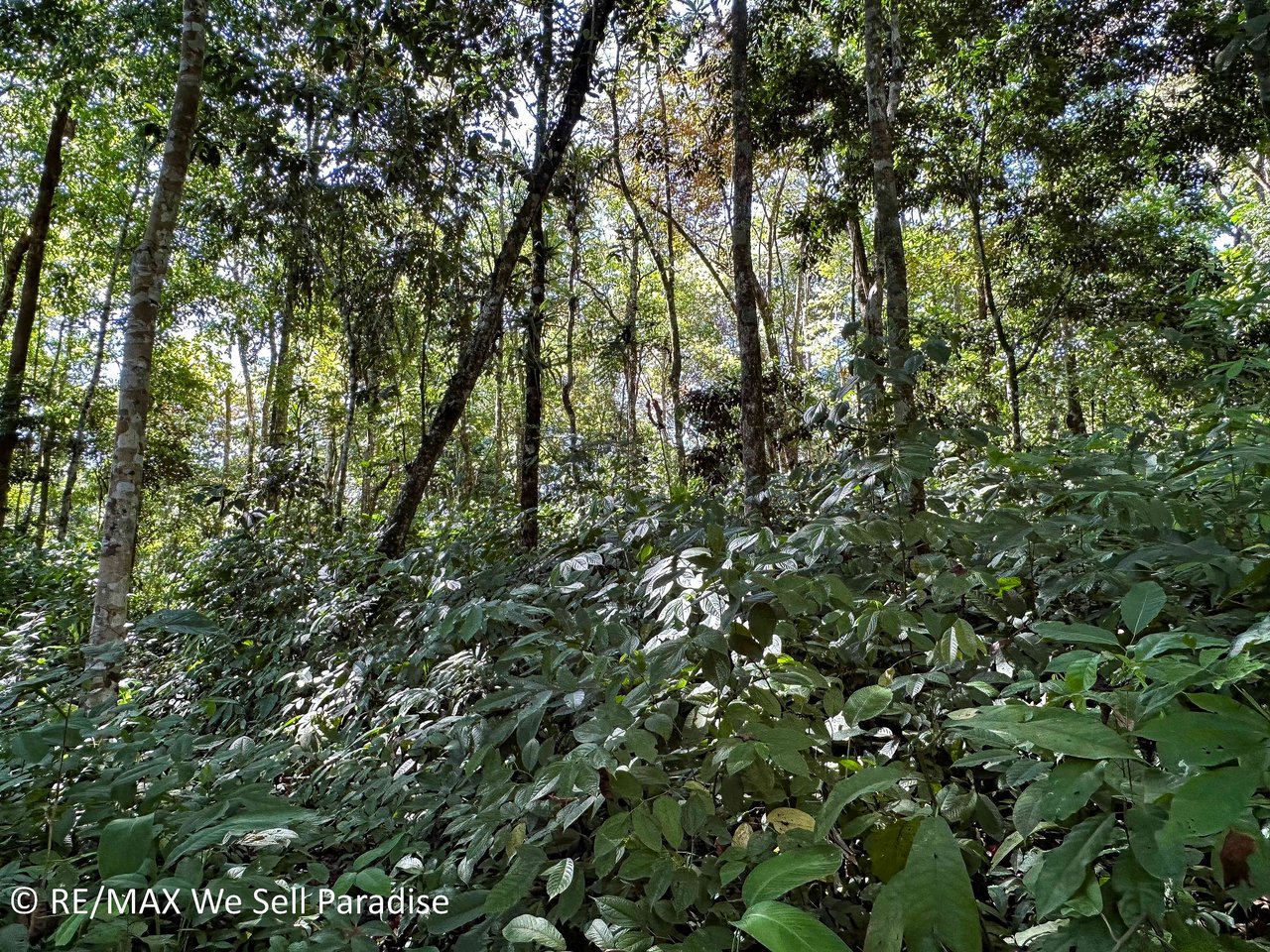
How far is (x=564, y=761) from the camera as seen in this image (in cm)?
112

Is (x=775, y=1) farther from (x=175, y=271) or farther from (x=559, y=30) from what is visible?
(x=175, y=271)

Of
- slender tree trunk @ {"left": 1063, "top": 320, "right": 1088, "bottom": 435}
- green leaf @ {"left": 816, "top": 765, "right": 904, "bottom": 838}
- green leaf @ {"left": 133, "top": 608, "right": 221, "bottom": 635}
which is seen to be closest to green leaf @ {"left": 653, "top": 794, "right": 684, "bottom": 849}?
green leaf @ {"left": 816, "top": 765, "right": 904, "bottom": 838}

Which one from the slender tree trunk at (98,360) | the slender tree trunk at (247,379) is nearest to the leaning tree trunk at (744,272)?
the slender tree trunk at (247,379)

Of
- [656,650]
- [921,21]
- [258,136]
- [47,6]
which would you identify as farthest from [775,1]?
[656,650]

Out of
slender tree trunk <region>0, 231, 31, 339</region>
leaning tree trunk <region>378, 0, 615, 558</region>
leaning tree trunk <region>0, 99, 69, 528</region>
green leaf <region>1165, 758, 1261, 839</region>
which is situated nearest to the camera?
green leaf <region>1165, 758, 1261, 839</region>

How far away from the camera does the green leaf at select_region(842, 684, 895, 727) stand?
3.75 feet

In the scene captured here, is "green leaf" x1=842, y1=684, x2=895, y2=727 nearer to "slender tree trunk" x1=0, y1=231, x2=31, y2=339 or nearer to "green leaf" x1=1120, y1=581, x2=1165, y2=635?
"green leaf" x1=1120, y1=581, x2=1165, y2=635

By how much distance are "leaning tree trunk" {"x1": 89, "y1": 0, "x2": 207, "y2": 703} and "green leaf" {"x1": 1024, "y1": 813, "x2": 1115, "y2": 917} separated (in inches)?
165

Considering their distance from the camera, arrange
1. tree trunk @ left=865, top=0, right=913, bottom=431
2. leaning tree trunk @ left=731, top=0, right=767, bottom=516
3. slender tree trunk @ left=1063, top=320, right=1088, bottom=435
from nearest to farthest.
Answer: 1. tree trunk @ left=865, top=0, right=913, bottom=431
2. leaning tree trunk @ left=731, top=0, right=767, bottom=516
3. slender tree trunk @ left=1063, top=320, right=1088, bottom=435

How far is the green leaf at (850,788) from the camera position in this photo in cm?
88

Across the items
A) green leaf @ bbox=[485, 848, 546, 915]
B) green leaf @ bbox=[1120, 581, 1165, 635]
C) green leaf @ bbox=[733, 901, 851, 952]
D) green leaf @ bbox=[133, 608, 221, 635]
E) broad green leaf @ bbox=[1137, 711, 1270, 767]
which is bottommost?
green leaf @ bbox=[485, 848, 546, 915]

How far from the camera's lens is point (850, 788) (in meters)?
0.90

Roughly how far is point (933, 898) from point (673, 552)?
115 cm

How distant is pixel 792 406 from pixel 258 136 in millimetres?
6835
